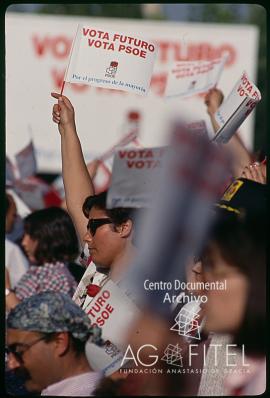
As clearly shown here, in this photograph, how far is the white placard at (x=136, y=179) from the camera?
5.46 meters

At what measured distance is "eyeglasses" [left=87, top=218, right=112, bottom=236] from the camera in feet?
18.2

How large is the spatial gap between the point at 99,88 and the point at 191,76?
1.32 ft

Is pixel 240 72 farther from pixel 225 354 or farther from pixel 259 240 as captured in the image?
pixel 225 354

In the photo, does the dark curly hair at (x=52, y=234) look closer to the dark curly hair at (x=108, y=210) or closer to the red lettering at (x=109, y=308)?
the dark curly hair at (x=108, y=210)

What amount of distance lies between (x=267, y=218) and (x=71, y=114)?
884 millimetres

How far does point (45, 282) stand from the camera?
5785 mm

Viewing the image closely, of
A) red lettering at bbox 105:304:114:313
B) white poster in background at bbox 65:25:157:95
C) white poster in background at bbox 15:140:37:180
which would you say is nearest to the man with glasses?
Answer: red lettering at bbox 105:304:114:313

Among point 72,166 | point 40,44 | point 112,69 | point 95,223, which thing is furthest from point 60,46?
point 95,223

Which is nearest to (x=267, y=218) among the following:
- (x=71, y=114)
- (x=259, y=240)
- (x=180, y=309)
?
(x=259, y=240)

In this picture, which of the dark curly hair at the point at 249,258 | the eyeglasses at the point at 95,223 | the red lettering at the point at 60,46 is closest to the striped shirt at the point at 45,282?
the eyeglasses at the point at 95,223

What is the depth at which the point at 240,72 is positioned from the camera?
18.1ft

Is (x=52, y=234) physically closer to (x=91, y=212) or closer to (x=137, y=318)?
(x=91, y=212)

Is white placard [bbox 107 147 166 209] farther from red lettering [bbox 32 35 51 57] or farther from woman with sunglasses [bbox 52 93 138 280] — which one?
red lettering [bbox 32 35 51 57]

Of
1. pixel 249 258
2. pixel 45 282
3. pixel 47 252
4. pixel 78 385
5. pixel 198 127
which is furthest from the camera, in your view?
pixel 47 252
